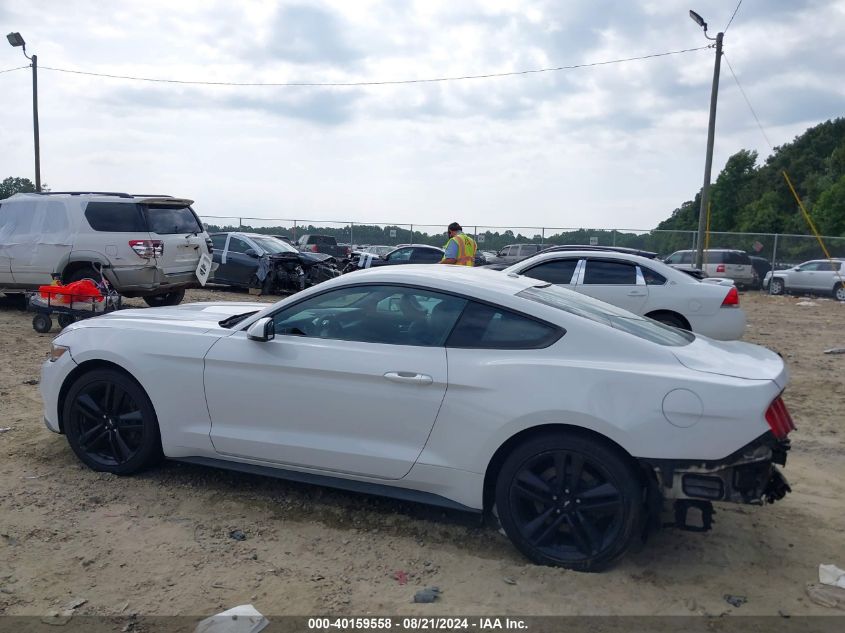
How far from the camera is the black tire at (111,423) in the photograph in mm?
4504

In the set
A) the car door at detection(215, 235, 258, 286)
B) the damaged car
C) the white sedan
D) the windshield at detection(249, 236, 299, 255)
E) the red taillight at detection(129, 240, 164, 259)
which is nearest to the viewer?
the white sedan

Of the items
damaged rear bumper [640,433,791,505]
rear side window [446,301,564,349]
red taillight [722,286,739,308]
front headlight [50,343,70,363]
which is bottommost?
damaged rear bumper [640,433,791,505]

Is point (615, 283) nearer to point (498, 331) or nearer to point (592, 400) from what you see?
point (498, 331)

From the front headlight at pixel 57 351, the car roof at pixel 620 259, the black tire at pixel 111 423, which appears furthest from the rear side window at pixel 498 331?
the car roof at pixel 620 259

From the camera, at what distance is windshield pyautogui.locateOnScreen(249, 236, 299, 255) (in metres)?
17.8

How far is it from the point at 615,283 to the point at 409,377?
6530 millimetres

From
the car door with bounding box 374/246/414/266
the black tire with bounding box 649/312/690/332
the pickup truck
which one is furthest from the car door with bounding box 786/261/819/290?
the black tire with bounding box 649/312/690/332

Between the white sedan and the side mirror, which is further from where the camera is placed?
the white sedan

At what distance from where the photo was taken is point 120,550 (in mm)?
3738

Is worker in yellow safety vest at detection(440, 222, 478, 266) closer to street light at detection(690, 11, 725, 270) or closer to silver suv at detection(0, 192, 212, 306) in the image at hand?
silver suv at detection(0, 192, 212, 306)

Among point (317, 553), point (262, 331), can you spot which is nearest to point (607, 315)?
point (262, 331)

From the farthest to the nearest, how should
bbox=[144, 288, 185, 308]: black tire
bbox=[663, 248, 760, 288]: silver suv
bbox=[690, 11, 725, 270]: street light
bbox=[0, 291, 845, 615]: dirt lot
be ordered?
bbox=[663, 248, 760, 288]: silver suv → bbox=[690, 11, 725, 270]: street light → bbox=[144, 288, 185, 308]: black tire → bbox=[0, 291, 845, 615]: dirt lot

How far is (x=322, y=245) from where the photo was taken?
29938mm

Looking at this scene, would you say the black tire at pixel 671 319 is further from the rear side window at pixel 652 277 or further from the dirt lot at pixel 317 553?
the dirt lot at pixel 317 553
